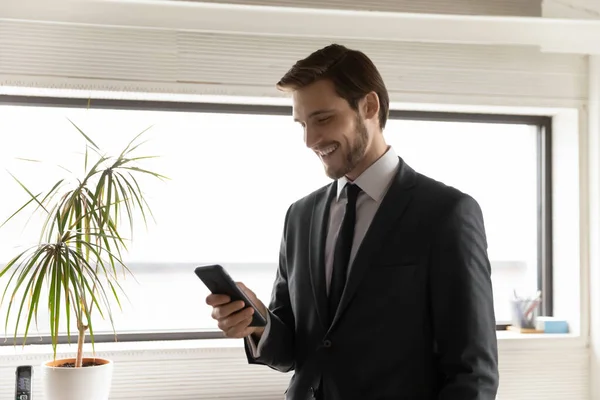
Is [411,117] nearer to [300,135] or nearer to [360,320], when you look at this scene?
[300,135]

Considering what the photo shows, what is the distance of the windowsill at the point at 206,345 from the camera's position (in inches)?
117

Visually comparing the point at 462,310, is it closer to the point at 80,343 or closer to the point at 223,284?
the point at 223,284

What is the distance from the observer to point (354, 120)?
1.72 m

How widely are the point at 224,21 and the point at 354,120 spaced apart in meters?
1.46

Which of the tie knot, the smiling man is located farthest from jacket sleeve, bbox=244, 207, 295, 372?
the tie knot

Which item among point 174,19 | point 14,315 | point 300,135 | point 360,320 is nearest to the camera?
point 360,320

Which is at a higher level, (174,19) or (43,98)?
(174,19)

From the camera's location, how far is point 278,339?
1718mm

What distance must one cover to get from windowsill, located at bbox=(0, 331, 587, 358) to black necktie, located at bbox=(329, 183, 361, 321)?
5.18 feet

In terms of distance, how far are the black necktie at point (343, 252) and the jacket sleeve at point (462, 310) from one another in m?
0.22

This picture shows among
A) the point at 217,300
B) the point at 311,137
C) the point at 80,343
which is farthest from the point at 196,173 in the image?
the point at 217,300

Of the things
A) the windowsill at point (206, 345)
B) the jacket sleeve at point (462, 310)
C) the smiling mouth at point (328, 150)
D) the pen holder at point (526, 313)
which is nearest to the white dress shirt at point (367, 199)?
the smiling mouth at point (328, 150)

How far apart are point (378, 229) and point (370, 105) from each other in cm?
36

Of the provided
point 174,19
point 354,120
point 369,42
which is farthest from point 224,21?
point 354,120
